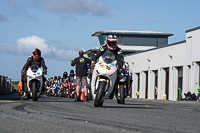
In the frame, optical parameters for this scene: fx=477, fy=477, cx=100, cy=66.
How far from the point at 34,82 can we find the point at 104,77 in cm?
477

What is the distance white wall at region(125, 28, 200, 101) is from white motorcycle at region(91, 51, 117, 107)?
28.0 m

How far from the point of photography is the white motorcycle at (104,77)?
11.4 meters

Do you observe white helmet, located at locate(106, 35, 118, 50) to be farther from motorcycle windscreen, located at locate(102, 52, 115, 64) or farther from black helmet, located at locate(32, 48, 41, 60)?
black helmet, located at locate(32, 48, 41, 60)

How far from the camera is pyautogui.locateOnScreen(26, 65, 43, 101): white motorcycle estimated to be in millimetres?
15695

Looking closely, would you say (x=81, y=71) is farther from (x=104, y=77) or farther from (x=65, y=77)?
(x=65, y=77)

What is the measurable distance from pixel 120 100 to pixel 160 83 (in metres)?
33.7

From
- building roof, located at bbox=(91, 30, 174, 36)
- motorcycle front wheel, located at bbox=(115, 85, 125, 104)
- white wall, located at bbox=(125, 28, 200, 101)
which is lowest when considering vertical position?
motorcycle front wheel, located at bbox=(115, 85, 125, 104)

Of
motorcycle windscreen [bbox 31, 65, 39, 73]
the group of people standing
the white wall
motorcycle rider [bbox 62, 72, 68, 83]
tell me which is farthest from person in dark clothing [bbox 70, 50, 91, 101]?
the white wall

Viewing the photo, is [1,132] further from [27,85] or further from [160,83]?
[160,83]

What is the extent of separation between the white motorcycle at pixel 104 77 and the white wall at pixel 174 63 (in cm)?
2800

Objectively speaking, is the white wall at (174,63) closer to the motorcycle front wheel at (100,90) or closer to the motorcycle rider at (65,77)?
the motorcycle rider at (65,77)

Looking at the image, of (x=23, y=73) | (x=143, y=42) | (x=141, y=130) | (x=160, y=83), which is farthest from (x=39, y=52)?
(x=143, y=42)

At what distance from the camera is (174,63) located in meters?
44.2

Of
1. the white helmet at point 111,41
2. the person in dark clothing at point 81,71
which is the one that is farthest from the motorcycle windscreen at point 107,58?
the person in dark clothing at point 81,71
